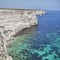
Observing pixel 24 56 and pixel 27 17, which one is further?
pixel 27 17

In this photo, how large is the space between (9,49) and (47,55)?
27.5ft

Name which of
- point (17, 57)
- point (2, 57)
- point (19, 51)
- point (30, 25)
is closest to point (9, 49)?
point (19, 51)

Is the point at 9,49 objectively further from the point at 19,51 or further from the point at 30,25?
the point at 30,25

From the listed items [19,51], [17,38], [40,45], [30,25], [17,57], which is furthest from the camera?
[30,25]

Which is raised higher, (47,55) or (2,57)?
(2,57)

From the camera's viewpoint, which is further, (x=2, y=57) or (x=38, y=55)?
(x=38, y=55)

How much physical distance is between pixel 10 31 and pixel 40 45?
11.2 m

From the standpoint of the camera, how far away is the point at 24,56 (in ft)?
89.5

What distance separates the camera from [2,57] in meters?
22.0

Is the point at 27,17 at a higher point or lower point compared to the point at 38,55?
higher

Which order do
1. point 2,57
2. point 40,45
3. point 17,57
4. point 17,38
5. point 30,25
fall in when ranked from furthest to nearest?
point 30,25
point 17,38
point 40,45
point 17,57
point 2,57

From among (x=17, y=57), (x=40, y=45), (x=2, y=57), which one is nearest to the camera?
(x=2, y=57)

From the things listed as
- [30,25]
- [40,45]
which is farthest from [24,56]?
[30,25]

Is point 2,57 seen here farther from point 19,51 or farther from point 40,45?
point 40,45
